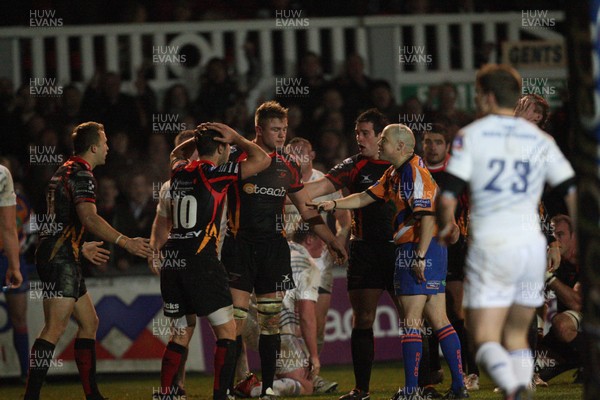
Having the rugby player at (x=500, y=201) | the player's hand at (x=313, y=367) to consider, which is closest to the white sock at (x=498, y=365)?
the rugby player at (x=500, y=201)

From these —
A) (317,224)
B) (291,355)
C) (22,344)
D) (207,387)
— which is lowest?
(207,387)

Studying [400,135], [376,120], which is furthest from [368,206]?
[400,135]

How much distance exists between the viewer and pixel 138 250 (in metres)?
8.84

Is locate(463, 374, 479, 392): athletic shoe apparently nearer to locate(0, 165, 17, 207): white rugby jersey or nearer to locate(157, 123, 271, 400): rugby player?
locate(157, 123, 271, 400): rugby player

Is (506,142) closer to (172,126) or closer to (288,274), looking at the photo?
(288,274)

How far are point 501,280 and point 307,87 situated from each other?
9505 millimetres

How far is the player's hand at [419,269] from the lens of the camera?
8734mm

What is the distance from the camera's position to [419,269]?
8734 millimetres

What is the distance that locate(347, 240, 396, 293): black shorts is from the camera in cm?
970

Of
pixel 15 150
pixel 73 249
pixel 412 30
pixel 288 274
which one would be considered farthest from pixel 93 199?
pixel 412 30

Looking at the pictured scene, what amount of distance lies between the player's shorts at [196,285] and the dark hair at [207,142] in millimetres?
869

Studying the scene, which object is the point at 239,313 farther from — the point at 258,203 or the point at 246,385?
the point at 258,203

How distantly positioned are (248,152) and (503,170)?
3138mm

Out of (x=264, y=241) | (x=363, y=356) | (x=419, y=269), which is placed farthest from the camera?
(x=264, y=241)
